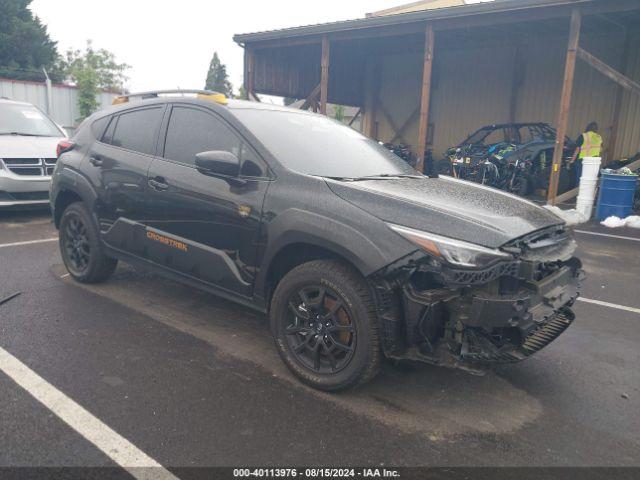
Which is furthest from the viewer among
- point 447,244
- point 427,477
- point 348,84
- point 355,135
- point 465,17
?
point 348,84

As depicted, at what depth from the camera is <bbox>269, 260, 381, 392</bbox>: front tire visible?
2.95 meters

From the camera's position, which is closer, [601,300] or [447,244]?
[447,244]

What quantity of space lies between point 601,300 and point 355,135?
9.62ft

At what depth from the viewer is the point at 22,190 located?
25.1 feet

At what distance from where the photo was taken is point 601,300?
5230 millimetres

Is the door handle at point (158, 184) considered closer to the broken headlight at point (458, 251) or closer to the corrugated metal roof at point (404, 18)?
the broken headlight at point (458, 251)

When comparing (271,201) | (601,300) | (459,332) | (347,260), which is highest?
(271,201)

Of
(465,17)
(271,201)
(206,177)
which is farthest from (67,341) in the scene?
(465,17)

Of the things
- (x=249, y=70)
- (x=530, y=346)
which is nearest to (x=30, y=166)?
(x=530, y=346)

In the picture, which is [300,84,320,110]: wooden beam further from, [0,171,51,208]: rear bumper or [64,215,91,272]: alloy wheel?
[64,215,91,272]: alloy wheel

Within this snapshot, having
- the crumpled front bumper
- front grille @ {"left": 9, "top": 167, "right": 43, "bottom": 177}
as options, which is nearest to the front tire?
the crumpled front bumper

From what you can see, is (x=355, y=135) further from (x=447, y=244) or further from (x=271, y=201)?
(x=447, y=244)

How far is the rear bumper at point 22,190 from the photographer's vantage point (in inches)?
297

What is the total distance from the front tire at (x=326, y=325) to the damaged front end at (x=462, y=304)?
0.12 m
